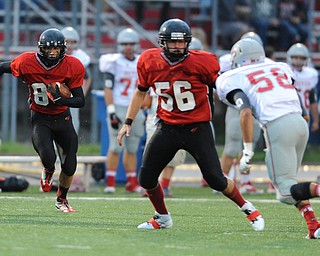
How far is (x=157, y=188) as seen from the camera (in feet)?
26.5

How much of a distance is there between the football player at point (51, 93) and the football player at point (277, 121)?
1631mm

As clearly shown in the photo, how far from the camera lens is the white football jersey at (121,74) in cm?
1241

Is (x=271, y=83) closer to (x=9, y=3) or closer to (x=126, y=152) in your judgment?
(x=126, y=152)

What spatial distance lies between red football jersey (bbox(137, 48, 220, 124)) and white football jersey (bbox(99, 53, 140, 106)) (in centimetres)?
438

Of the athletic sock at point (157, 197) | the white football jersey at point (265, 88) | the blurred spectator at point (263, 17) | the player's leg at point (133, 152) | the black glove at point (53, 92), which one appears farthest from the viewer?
the blurred spectator at point (263, 17)

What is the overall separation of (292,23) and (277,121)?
37.3 feet

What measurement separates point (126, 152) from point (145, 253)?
5992mm

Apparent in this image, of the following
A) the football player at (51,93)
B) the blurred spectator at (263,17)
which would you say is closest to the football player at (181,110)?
the football player at (51,93)

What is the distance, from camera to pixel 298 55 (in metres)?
12.7

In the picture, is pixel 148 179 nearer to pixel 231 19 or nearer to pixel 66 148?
pixel 66 148

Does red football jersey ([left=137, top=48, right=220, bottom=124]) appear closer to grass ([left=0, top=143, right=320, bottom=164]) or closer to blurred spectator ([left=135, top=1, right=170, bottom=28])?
grass ([left=0, top=143, right=320, bottom=164])

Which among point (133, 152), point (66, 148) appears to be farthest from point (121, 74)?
point (66, 148)

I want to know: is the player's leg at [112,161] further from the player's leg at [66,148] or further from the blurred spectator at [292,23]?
the blurred spectator at [292,23]

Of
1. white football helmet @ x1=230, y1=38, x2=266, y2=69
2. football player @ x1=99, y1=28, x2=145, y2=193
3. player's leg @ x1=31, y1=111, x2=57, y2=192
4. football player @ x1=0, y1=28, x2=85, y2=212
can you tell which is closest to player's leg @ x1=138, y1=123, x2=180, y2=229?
white football helmet @ x1=230, y1=38, x2=266, y2=69
